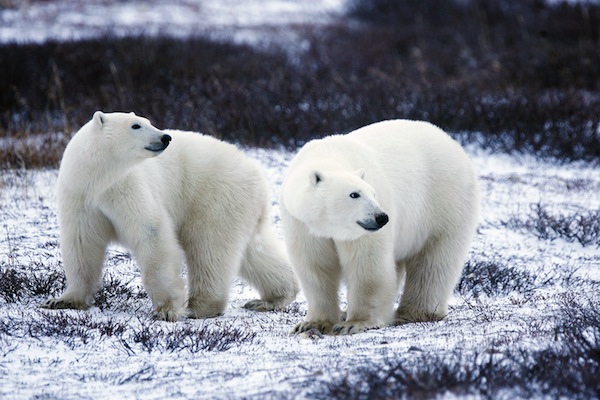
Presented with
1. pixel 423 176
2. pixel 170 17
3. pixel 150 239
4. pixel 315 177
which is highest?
pixel 315 177

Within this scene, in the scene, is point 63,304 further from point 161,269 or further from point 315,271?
point 315,271

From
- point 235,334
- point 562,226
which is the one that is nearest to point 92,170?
point 235,334

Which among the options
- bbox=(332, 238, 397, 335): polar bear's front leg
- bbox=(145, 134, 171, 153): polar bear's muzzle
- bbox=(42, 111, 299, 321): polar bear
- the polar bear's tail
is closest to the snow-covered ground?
the polar bear's tail

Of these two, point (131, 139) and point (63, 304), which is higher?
point (131, 139)

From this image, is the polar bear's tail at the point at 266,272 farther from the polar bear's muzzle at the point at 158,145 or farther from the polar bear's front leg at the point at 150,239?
the polar bear's muzzle at the point at 158,145

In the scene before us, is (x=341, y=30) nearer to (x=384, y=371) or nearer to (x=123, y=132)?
(x=123, y=132)

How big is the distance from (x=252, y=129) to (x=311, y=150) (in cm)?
464

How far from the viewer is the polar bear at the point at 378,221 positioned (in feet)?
11.4

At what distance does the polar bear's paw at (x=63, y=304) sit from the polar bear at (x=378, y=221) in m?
1.11

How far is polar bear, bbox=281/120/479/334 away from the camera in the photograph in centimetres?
348

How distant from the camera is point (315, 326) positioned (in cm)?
388

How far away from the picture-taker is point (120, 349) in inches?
131

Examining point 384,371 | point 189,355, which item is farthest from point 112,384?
point 384,371

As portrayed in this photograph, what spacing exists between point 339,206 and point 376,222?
17 centimetres
